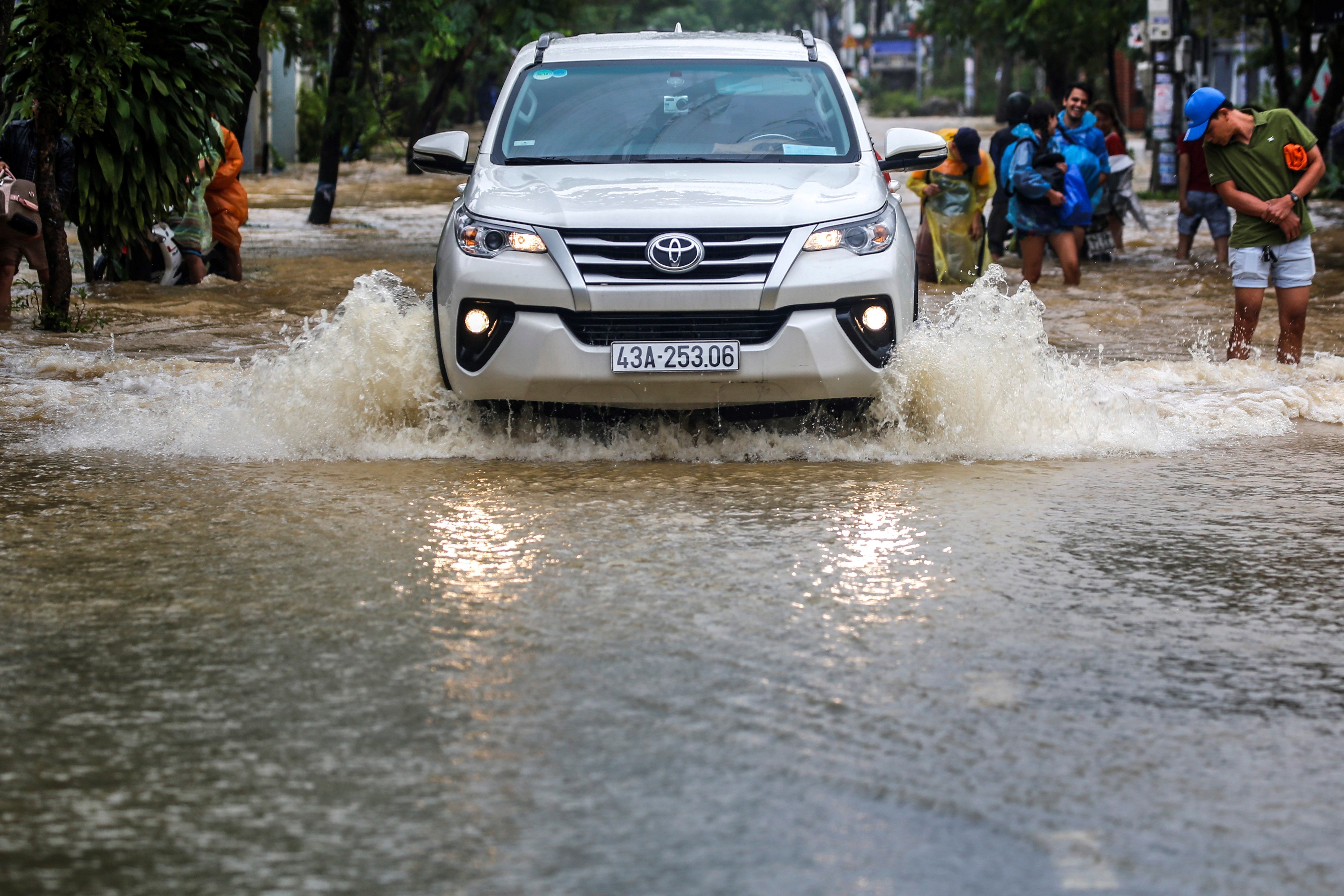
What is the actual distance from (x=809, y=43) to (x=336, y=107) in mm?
13190

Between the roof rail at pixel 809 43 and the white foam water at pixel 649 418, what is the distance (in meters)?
1.42

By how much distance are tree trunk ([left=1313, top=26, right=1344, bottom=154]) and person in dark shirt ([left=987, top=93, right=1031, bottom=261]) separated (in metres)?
4.75

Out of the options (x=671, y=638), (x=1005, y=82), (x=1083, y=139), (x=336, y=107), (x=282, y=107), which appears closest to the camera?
(x=671, y=638)

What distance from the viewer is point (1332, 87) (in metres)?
21.2

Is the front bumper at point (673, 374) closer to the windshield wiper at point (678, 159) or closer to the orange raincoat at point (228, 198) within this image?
the windshield wiper at point (678, 159)

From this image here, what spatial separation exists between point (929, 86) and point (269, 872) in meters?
85.7

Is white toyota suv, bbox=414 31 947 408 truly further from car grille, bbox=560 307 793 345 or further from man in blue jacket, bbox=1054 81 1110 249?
man in blue jacket, bbox=1054 81 1110 249

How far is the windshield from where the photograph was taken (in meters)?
7.43

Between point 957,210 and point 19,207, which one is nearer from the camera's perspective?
point 19,207

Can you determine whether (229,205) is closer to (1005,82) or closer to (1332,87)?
(1332,87)

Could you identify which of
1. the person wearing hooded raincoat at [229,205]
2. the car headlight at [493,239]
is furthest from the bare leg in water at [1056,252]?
the car headlight at [493,239]

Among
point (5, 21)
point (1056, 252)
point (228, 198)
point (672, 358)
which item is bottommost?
point (1056, 252)

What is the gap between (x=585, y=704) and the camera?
3758 millimetres

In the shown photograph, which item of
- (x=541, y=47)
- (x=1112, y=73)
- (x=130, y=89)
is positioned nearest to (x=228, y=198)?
(x=130, y=89)
